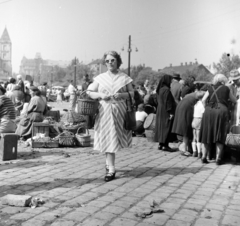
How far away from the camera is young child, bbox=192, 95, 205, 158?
887 centimetres

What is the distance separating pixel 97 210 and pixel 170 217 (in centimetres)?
85

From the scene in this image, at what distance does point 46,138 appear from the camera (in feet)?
33.0

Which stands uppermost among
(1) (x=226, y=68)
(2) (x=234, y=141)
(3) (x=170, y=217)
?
(1) (x=226, y=68)

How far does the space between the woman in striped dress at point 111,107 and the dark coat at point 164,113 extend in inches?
136

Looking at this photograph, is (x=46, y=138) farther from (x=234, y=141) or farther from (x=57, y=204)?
(x=57, y=204)

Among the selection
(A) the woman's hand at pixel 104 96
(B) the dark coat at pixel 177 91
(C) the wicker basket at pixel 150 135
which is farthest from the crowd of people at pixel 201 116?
(A) the woman's hand at pixel 104 96

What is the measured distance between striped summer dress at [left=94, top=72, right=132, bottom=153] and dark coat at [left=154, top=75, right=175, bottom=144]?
348cm

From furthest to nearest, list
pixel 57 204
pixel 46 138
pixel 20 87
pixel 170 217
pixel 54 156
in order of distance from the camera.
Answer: pixel 20 87 < pixel 46 138 < pixel 54 156 < pixel 57 204 < pixel 170 217

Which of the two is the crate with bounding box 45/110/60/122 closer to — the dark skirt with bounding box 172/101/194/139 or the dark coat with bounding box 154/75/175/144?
the dark coat with bounding box 154/75/175/144

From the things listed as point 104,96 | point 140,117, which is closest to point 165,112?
point 140,117

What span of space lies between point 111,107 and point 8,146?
2875 millimetres

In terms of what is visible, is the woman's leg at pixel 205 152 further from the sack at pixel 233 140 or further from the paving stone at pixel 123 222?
the paving stone at pixel 123 222

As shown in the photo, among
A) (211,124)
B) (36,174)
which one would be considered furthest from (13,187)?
(211,124)

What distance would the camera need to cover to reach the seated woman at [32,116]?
11195 mm
